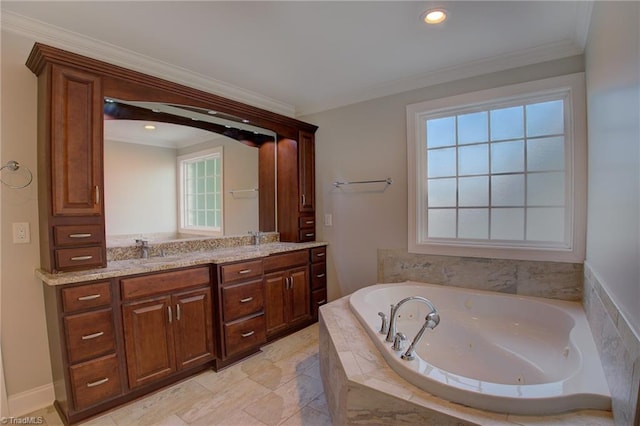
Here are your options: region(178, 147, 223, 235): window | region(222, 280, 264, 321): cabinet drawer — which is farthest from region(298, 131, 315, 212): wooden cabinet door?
region(222, 280, 264, 321): cabinet drawer

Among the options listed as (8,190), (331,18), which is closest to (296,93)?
(331,18)

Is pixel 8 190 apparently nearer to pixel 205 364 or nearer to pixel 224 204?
pixel 224 204

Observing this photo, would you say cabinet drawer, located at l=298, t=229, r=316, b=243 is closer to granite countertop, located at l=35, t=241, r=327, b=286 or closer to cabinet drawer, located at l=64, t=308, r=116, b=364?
granite countertop, located at l=35, t=241, r=327, b=286

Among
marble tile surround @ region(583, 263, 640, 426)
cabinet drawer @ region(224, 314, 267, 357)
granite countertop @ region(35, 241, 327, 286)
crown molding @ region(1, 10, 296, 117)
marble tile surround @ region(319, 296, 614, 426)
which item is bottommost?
cabinet drawer @ region(224, 314, 267, 357)

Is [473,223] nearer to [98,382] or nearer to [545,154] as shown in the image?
[545,154]

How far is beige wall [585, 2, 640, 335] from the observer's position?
1.08 meters

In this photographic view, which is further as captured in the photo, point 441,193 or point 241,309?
point 441,193

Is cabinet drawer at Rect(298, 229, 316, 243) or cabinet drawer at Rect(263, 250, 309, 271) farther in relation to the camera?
cabinet drawer at Rect(298, 229, 316, 243)

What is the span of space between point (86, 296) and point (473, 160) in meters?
3.01

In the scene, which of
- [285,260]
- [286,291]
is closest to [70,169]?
[285,260]

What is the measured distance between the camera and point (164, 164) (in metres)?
2.71

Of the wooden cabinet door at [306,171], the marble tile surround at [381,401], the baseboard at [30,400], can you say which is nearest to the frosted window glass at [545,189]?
the marble tile surround at [381,401]

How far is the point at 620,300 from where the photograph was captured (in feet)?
4.02

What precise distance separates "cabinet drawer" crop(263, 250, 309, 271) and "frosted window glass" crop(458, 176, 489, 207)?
1.57 meters
